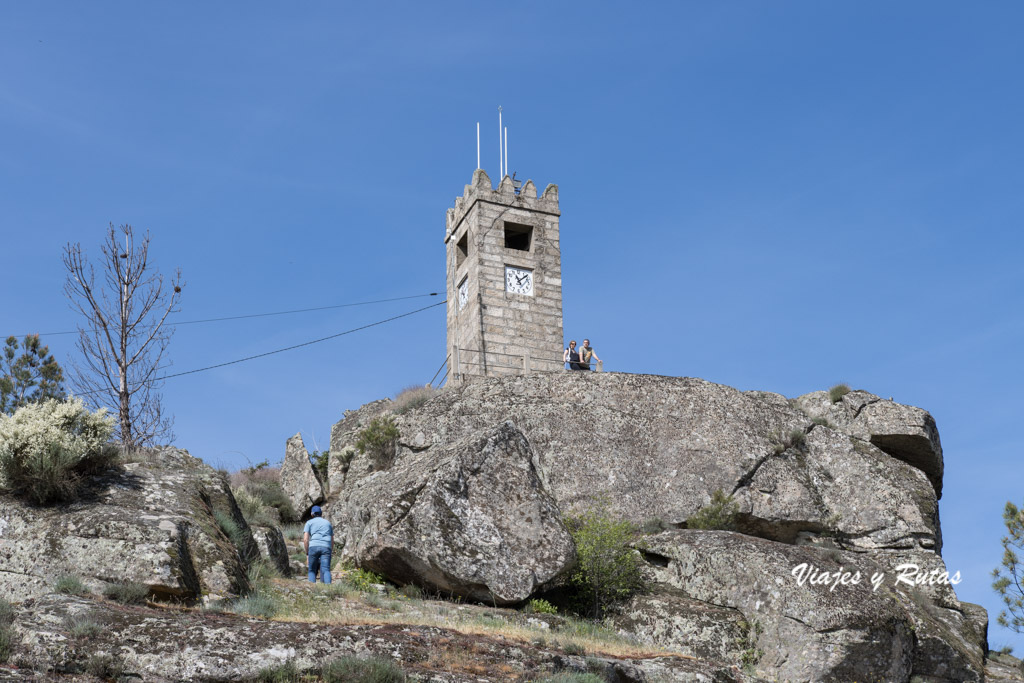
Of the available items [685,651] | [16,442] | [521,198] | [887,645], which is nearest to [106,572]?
[16,442]

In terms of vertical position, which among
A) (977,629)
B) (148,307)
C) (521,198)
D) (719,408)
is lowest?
(977,629)

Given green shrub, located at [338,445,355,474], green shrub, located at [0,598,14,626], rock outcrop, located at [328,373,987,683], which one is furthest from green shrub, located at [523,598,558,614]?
green shrub, located at [338,445,355,474]

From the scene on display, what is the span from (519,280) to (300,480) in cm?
1082

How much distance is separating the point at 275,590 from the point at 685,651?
21.8 feet

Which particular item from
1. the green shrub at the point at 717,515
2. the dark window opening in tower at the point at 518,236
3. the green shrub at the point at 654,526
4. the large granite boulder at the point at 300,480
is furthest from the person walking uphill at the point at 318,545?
the dark window opening in tower at the point at 518,236

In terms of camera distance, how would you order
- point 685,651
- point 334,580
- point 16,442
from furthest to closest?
1. point 334,580
2. point 685,651
3. point 16,442

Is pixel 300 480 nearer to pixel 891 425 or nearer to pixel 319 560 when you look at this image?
pixel 319 560

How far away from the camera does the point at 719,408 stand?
25.7 metres

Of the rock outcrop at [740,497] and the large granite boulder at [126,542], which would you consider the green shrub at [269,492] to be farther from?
the large granite boulder at [126,542]

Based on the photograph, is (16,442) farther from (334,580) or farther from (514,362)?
(514,362)

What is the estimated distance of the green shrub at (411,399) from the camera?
2677 centimetres

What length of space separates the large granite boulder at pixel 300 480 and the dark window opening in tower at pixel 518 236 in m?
11.5

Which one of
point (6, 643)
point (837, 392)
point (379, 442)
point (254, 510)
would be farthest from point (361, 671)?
point (837, 392)

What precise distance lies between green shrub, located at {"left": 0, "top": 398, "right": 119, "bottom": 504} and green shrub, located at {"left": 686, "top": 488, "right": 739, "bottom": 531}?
38.9ft
